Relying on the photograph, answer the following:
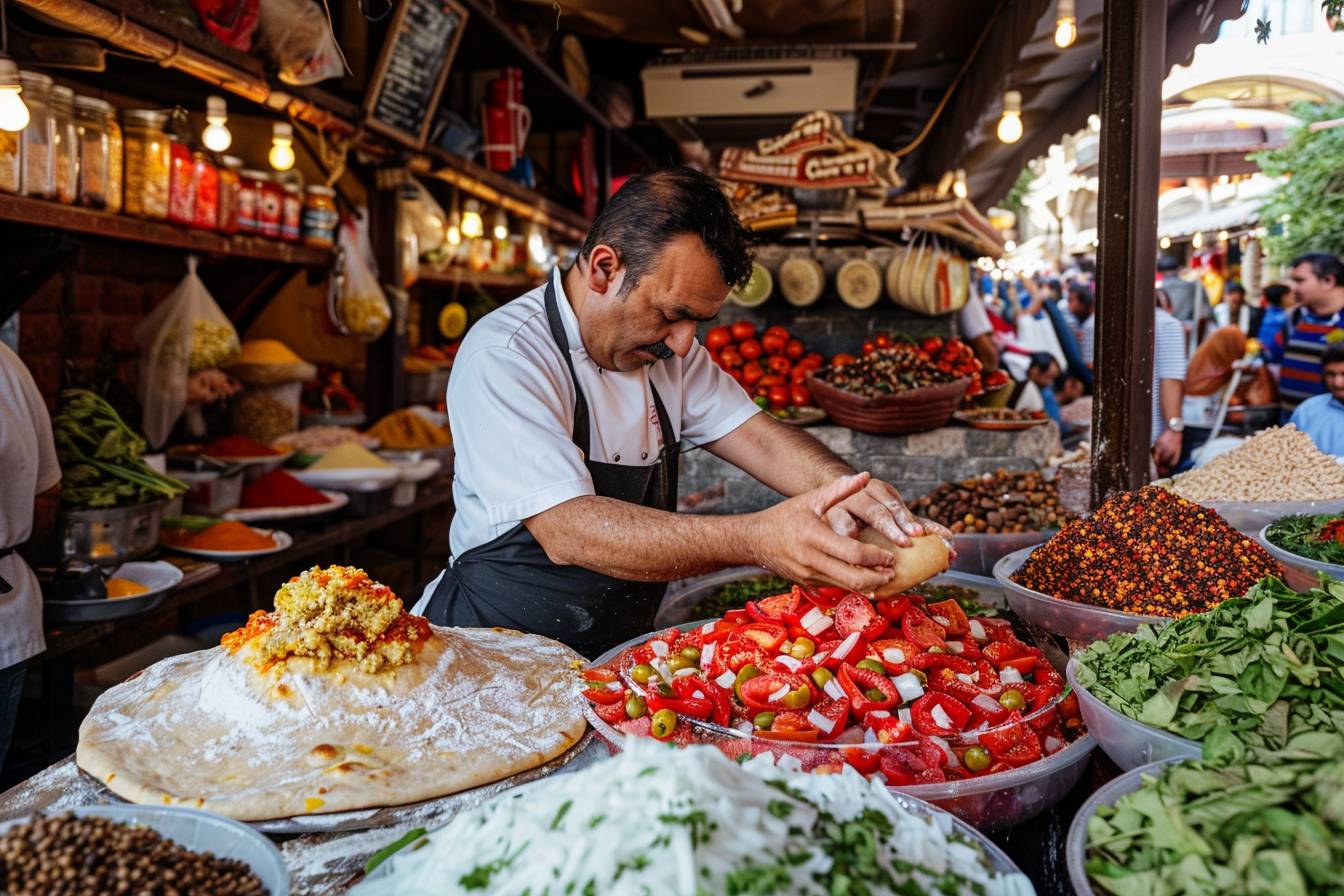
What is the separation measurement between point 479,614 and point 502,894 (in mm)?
1399

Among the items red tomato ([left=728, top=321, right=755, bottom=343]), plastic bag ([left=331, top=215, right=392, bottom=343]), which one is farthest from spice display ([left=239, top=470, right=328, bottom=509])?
red tomato ([left=728, top=321, right=755, bottom=343])

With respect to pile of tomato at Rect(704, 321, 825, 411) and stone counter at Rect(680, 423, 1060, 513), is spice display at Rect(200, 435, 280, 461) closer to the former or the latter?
stone counter at Rect(680, 423, 1060, 513)

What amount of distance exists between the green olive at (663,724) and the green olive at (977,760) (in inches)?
18.8

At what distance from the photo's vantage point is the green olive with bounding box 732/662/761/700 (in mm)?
1771

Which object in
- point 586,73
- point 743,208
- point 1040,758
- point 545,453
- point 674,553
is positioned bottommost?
point 1040,758

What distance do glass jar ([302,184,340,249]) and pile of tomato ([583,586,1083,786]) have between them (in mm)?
3761

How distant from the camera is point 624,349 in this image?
2.42 metres

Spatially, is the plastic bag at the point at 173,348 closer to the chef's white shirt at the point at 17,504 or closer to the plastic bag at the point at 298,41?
the plastic bag at the point at 298,41

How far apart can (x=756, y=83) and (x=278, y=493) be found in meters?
3.68

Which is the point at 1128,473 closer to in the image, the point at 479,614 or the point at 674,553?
the point at 674,553

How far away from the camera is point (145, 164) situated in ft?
12.1

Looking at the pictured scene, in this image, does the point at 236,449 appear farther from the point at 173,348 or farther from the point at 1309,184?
the point at 1309,184

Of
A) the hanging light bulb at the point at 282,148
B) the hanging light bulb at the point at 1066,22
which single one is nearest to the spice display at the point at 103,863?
the hanging light bulb at the point at 282,148

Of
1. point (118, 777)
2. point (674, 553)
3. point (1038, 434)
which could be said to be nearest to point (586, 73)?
point (1038, 434)
